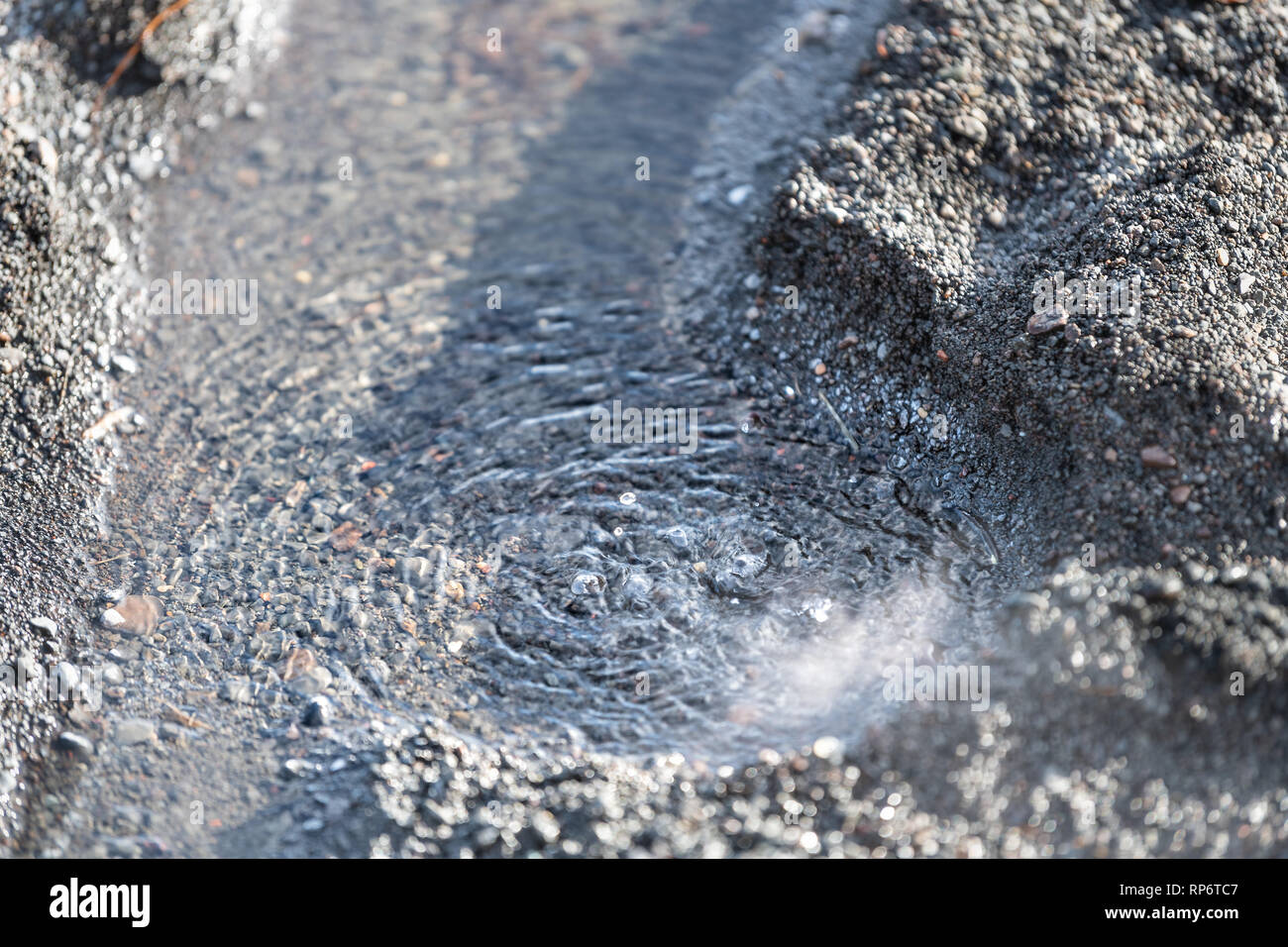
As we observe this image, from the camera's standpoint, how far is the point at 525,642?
10.2 ft

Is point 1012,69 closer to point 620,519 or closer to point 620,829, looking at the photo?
point 620,519

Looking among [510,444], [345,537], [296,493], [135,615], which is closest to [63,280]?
[296,493]

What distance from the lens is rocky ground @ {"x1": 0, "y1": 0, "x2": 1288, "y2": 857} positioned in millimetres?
2539

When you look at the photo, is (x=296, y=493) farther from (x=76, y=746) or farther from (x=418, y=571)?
(x=76, y=746)

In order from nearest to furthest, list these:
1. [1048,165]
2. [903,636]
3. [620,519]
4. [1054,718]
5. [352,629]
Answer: [1054,718] → [903,636] → [352,629] → [620,519] → [1048,165]

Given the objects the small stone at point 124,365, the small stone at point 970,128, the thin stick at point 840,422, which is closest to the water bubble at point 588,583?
the thin stick at point 840,422

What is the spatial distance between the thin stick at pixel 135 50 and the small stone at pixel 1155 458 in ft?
14.6

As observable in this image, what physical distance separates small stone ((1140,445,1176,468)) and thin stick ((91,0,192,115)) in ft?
14.6

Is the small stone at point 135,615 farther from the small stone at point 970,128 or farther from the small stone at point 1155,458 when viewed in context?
the small stone at point 970,128

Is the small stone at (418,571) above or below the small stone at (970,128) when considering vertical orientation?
below

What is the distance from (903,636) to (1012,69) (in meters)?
2.32

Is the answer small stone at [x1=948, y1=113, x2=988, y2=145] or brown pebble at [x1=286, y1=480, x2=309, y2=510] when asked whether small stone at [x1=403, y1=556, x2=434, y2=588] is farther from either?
small stone at [x1=948, y1=113, x2=988, y2=145]

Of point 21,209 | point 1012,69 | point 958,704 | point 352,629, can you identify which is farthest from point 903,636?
point 21,209

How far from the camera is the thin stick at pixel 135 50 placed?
4448 millimetres
